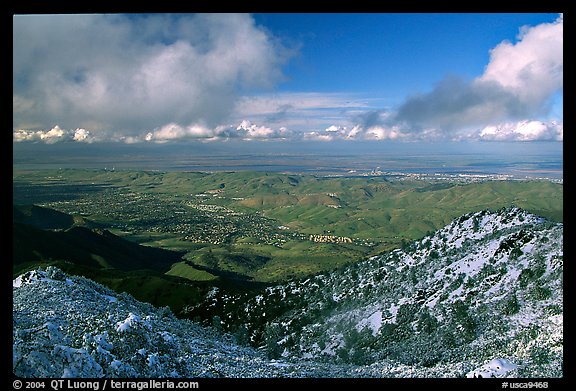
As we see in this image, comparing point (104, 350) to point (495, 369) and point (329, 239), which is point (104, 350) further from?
point (329, 239)

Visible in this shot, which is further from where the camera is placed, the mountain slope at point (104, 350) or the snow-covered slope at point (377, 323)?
the snow-covered slope at point (377, 323)

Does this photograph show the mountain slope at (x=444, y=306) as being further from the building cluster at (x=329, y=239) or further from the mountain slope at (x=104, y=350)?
the building cluster at (x=329, y=239)

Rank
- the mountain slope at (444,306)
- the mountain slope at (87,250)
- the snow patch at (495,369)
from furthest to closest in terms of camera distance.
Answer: the mountain slope at (87,250), the mountain slope at (444,306), the snow patch at (495,369)

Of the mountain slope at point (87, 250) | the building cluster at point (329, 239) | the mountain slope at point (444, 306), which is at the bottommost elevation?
the building cluster at point (329, 239)

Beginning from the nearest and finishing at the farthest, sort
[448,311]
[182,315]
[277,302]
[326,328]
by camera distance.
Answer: [448,311]
[326,328]
[277,302]
[182,315]

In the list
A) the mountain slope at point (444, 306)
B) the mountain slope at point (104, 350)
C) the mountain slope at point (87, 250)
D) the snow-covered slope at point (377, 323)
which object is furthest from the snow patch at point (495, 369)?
the mountain slope at point (87, 250)

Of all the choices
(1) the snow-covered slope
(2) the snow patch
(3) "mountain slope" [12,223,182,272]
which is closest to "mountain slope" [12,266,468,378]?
(1) the snow-covered slope

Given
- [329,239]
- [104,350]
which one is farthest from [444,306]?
[329,239]
